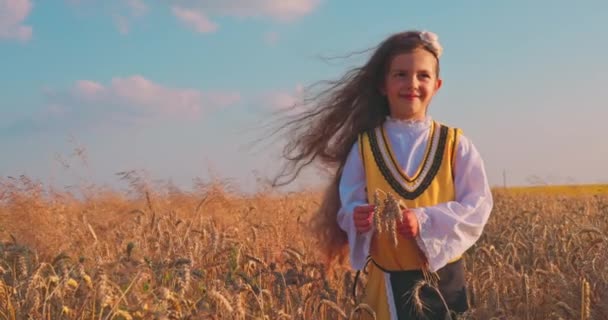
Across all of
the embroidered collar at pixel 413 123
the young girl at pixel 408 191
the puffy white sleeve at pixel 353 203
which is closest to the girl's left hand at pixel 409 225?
the young girl at pixel 408 191

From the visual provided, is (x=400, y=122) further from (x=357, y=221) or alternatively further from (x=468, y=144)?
(x=357, y=221)

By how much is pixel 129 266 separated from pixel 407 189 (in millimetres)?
1196

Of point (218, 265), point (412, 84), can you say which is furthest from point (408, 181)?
point (218, 265)

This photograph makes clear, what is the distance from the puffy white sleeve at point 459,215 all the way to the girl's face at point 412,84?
0.25 m

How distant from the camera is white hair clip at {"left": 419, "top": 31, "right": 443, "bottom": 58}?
11.2ft

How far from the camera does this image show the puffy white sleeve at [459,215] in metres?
2.99

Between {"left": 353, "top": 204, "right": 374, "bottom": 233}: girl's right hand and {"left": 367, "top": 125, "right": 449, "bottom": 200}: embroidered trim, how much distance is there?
0.21m

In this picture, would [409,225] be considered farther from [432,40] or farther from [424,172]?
[432,40]

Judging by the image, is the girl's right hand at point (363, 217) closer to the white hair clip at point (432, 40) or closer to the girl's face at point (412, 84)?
the girl's face at point (412, 84)

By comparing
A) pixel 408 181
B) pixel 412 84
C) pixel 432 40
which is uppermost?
pixel 432 40

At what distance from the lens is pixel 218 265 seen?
13.5 ft

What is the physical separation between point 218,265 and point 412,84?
159 centimetres

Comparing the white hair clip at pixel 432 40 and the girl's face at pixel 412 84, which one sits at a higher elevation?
the white hair clip at pixel 432 40

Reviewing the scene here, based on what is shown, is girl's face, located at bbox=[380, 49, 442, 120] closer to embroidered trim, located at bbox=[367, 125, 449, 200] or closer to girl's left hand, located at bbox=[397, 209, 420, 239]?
embroidered trim, located at bbox=[367, 125, 449, 200]
